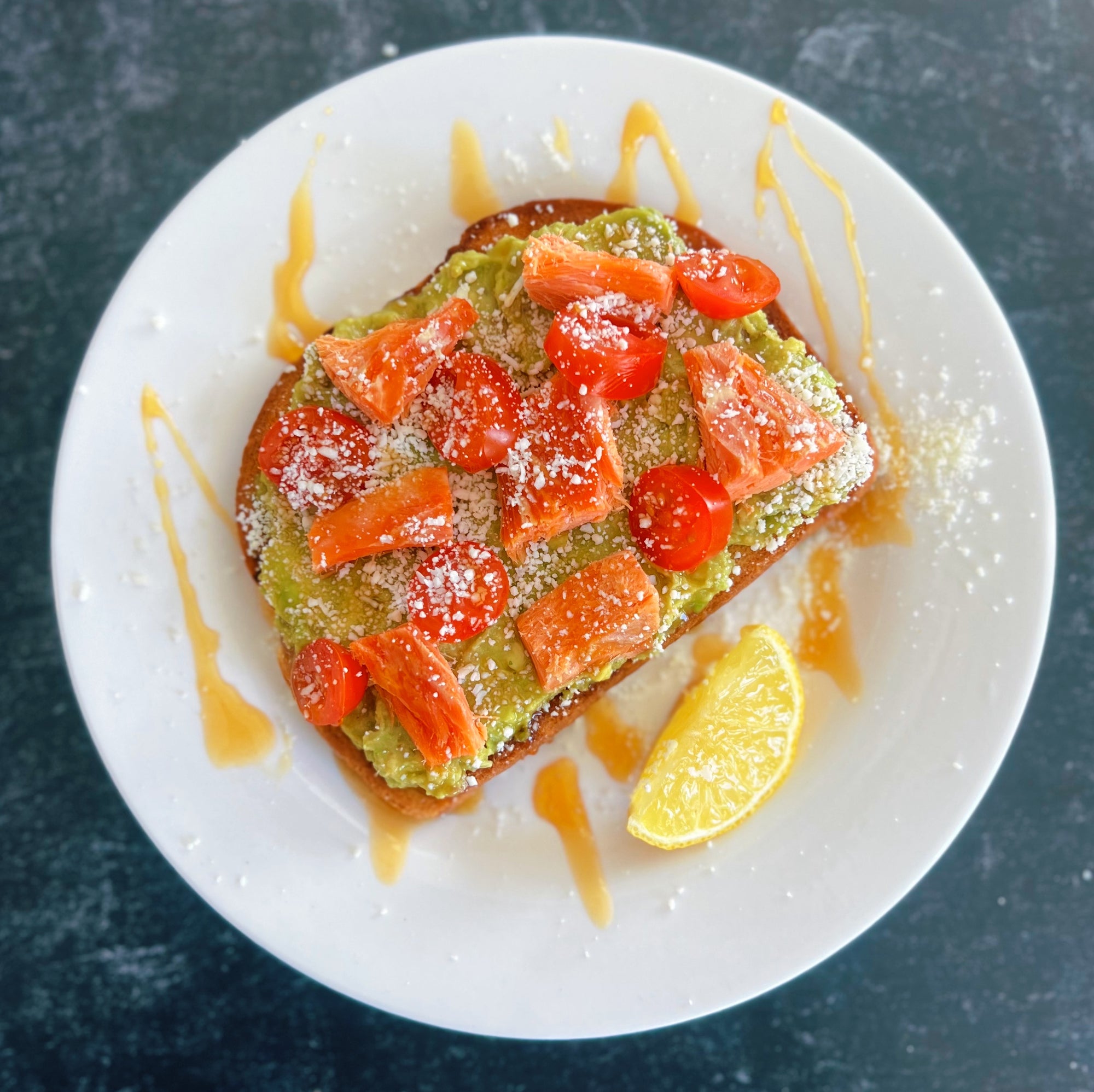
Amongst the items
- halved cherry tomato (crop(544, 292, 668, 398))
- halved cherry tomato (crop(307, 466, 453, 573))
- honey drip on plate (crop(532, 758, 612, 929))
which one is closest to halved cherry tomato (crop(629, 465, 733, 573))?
halved cherry tomato (crop(544, 292, 668, 398))

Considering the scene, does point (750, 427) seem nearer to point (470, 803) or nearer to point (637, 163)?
point (637, 163)

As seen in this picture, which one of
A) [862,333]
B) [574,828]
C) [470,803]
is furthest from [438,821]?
[862,333]

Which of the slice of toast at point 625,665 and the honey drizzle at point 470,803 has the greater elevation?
the slice of toast at point 625,665

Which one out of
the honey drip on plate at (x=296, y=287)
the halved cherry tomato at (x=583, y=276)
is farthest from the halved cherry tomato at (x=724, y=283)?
the honey drip on plate at (x=296, y=287)

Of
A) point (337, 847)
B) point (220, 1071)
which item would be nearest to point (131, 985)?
point (220, 1071)

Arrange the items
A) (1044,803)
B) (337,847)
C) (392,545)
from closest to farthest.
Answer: (392,545) → (337,847) → (1044,803)

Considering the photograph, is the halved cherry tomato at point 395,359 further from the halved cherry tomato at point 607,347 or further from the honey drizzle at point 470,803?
the honey drizzle at point 470,803

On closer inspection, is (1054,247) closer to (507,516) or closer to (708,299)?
(708,299)

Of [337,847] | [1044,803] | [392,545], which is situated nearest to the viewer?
[392,545]
